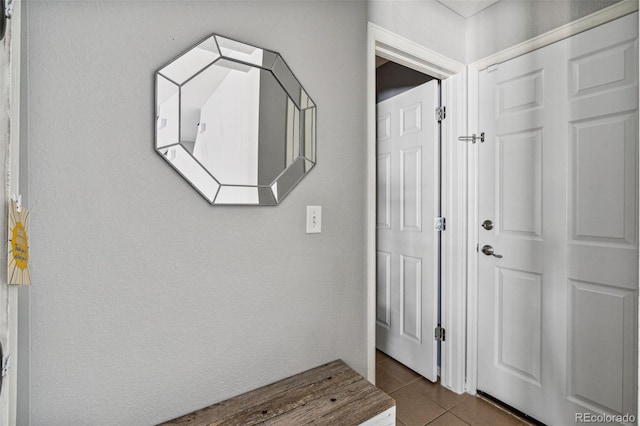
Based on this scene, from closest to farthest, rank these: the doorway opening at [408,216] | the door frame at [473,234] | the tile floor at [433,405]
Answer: the tile floor at [433,405], the door frame at [473,234], the doorway opening at [408,216]

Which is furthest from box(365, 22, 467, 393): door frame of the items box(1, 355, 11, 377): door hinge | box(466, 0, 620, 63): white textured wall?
box(1, 355, 11, 377): door hinge

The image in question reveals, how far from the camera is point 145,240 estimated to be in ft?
3.27

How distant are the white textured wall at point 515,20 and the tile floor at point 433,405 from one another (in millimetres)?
2178

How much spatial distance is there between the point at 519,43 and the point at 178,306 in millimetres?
2199

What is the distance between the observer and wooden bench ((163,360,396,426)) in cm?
103

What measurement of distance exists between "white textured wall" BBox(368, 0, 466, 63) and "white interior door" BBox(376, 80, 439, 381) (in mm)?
253

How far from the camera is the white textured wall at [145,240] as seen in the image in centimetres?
87

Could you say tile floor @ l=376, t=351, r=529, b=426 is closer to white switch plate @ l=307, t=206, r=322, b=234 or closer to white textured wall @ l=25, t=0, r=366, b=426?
white textured wall @ l=25, t=0, r=366, b=426

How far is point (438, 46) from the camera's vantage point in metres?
1.89

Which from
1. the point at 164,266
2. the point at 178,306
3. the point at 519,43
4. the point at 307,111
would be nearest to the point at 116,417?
the point at 178,306

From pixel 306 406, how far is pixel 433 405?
121cm

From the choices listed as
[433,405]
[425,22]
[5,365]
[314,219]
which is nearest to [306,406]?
[314,219]

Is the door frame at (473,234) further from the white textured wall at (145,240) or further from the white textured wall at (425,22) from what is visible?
the white textured wall at (145,240)

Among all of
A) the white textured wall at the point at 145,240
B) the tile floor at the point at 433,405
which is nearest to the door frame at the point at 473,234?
the tile floor at the point at 433,405
